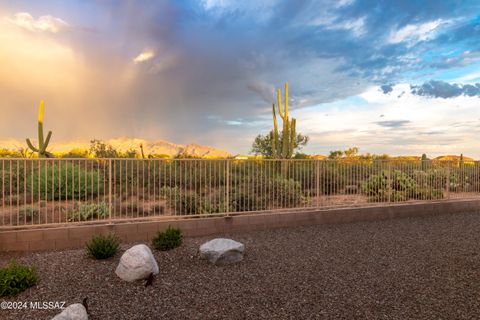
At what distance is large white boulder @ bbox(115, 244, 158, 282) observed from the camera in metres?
6.20

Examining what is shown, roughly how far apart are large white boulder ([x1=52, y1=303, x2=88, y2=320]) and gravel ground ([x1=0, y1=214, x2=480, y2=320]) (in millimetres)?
385

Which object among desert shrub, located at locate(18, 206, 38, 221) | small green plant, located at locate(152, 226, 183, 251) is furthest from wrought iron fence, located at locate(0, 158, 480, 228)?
small green plant, located at locate(152, 226, 183, 251)

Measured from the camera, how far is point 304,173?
1231 cm

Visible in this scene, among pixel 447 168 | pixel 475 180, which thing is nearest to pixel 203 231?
pixel 447 168

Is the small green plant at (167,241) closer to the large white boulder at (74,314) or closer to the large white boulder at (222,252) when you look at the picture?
the large white boulder at (222,252)

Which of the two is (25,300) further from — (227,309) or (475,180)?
(475,180)

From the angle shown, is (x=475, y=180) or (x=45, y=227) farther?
(x=475, y=180)

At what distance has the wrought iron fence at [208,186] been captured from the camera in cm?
1031

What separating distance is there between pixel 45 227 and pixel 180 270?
4.31 m

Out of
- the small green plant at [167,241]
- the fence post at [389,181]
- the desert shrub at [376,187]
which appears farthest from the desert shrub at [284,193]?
the small green plant at [167,241]

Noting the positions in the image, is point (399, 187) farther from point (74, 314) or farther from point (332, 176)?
point (74, 314)

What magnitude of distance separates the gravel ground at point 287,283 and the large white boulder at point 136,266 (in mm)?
155

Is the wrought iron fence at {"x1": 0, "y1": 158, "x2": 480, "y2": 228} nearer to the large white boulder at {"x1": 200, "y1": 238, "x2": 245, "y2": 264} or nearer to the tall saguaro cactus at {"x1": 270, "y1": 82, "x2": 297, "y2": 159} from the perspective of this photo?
the large white boulder at {"x1": 200, "y1": 238, "x2": 245, "y2": 264}

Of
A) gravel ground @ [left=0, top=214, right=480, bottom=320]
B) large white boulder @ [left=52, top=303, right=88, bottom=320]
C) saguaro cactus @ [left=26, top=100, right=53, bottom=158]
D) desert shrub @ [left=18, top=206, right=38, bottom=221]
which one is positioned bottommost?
gravel ground @ [left=0, top=214, right=480, bottom=320]
